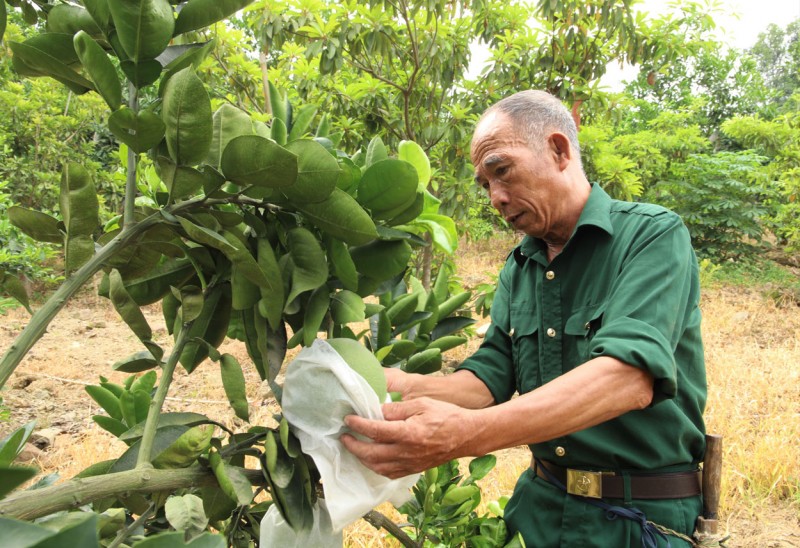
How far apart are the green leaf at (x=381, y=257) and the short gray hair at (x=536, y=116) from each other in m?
0.71

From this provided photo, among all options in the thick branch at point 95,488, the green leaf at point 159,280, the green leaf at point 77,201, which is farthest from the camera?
the green leaf at point 159,280

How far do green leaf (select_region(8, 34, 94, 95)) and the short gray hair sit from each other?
3.14 feet

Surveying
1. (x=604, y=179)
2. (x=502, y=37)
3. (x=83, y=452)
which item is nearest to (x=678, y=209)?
(x=604, y=179)

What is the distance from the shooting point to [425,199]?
860 millimetres

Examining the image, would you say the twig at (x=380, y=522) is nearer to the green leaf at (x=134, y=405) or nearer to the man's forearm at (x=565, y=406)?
the man's forearm at (x=565, y=406)

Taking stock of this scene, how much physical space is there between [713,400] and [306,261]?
3.81m

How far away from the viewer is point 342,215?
690 mm

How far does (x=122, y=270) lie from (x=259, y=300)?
169 mm

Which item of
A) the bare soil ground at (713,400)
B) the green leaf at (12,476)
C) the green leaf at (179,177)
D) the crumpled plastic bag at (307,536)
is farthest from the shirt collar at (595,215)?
the bare soil ground at (713,400)

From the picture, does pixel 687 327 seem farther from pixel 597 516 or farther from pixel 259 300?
pixel 259 300

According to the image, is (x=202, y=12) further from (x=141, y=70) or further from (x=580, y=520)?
(x=580, y=520)

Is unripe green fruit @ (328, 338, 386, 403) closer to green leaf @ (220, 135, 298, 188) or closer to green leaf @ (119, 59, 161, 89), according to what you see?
green leaf @ (220, 135, 298, 188)

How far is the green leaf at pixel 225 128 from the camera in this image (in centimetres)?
71

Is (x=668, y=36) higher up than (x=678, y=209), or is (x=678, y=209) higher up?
(x=668, y=36)
